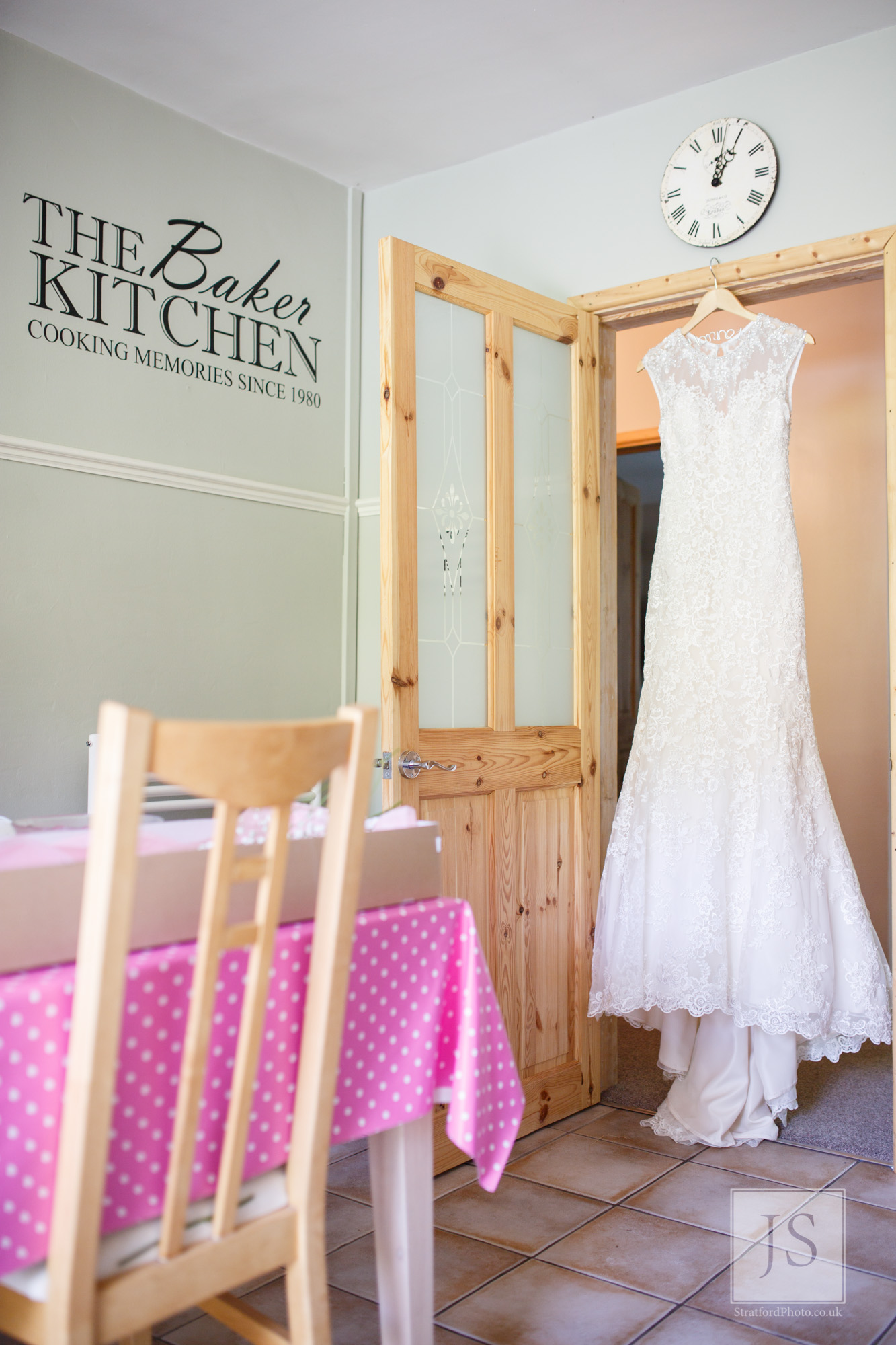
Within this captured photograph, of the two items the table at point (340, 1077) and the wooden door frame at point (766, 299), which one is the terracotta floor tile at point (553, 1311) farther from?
the wooden door frame at point (766, 299)

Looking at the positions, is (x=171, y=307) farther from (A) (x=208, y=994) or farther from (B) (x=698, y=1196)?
(B) (x=698, y=1196)

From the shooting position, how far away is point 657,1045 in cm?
362

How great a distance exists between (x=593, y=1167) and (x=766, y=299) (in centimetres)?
230

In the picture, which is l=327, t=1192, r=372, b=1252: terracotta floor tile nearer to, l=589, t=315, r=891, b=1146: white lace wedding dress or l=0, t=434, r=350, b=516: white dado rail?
l=589, t=315, r=891, b=1146: white lace wedding dress

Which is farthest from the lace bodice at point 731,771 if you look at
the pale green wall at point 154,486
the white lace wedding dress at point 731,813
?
the pale green wall at point 154,486

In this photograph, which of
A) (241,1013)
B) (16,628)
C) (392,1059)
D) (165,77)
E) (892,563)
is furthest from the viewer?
(165,77)

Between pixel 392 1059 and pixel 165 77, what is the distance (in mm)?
2787

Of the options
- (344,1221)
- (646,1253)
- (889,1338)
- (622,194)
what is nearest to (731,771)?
(646,1253)

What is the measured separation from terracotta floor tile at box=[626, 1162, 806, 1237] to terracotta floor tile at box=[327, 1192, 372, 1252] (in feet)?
1.92

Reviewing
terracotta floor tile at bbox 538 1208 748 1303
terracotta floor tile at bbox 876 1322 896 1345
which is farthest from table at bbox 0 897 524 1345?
terracotta floor tile at bbox 876 1322 896 1345

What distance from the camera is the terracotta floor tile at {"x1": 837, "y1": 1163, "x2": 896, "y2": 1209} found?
2.40 meters

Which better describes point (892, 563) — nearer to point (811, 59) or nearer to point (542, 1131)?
point (811, 59)

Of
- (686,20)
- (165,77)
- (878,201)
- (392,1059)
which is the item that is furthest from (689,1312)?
(165,77)

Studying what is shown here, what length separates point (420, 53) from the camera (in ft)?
9.39
